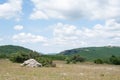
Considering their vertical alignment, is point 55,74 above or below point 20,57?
below

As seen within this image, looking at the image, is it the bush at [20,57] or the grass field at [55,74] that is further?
the bush at [20,57]

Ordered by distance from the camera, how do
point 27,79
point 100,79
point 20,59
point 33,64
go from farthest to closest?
point 20,59, point 33,64, point 100,79, point 27,79

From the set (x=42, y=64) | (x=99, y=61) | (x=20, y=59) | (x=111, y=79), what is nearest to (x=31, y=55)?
(x=20, y=59)

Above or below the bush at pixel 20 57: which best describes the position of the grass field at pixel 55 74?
below

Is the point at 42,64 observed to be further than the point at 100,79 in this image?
Yes

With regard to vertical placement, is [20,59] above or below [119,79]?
above

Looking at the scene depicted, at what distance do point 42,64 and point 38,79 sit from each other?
1312 inches

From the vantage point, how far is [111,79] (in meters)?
31.3

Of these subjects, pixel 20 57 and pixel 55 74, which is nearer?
pixel 55 74

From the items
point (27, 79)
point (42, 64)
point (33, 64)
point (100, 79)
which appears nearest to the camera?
point (27, 79)

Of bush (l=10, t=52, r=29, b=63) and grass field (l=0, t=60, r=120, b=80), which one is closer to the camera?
grass field (l=0, t=60, r=120, b=80)

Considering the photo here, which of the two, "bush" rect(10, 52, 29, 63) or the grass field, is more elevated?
"bush" rect(10, 52, 29, 63)

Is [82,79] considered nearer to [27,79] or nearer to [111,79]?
[111,79]

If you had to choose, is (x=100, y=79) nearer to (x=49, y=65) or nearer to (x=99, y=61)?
(x=49, y=65)
